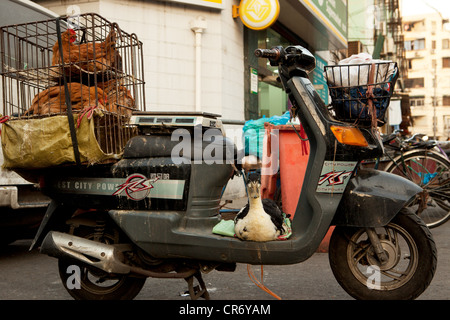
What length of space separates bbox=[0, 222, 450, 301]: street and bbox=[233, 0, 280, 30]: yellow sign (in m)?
6.12

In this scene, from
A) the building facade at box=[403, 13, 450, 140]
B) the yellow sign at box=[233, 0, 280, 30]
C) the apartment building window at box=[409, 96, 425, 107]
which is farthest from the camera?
the apartment building window at box=[409, 96, 425, 107]

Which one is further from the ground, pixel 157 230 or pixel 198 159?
pixel 198 159

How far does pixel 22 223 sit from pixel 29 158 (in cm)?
181

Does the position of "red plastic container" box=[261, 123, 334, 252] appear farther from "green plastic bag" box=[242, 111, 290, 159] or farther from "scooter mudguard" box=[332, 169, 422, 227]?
"scooter mudguard" box=[332, 169, 422, 227]

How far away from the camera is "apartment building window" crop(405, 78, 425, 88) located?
60.2m

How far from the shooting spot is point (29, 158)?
2770mm

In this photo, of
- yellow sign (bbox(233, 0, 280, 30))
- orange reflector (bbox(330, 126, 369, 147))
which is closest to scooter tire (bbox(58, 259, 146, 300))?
orange reflector (bbox(330, 126, 369, 147))

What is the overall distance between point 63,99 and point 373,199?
6.64 ft

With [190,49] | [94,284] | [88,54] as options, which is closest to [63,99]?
[88,54]

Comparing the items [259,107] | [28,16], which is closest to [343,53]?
[259,107]

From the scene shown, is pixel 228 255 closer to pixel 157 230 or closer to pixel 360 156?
pixel 157 230

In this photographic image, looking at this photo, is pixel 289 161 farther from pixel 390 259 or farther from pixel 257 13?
pixel 257 13

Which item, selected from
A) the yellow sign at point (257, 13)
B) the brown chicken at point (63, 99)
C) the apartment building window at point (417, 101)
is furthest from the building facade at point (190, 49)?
the apartment building window at point (417, 101)

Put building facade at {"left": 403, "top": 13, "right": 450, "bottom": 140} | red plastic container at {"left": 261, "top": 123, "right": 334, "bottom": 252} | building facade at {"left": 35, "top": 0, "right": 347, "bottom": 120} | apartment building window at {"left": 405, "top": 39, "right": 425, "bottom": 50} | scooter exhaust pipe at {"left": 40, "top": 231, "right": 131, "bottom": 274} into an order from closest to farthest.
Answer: scooter exhaust pipe at {"left": 40, "top": 231, "right": 131, "bottom": 274}, red plastic container at {"left": 261, "top": 123, "right": 334, "bottom": 252}, building facade at {"left": 35, "top": 0, "right": 347, "bottom": 120}, building facade at {"left": 403, "top": 13, "right": 450, "bottom": 140}, apartment building window at {"left": 405, "top": 39, "right": 425, "bottom": 50}
